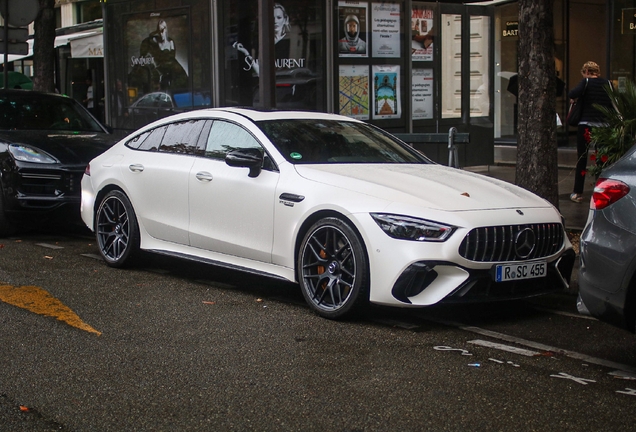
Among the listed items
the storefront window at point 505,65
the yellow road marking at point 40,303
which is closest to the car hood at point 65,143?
the yellow road marking at point 40,303

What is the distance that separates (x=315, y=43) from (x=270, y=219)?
26.4 ft

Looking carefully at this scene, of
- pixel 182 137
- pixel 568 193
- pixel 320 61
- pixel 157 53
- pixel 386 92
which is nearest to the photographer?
pixel 182 137

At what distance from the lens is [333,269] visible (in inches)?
259

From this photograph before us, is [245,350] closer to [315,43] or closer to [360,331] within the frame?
[360,331]

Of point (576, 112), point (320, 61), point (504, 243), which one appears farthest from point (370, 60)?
point (504, 243)

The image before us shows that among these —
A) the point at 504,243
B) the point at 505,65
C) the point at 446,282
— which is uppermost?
the point at 505,65

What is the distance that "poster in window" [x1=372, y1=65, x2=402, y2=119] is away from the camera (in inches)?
609

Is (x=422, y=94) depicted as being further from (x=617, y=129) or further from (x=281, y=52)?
(x=617, y=129)

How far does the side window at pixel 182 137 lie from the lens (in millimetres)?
8148

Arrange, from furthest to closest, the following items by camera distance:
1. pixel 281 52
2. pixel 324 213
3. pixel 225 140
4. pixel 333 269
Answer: pixel 281 52, pixel 225 140, pixel 324 213, pixel 333 269

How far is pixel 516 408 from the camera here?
4617mm

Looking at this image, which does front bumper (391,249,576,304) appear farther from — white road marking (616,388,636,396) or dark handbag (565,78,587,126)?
dark handbag (565,78,587,126)

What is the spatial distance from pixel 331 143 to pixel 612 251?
3.02m

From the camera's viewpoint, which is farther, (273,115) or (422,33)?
(422,33)
